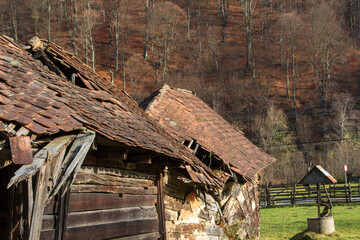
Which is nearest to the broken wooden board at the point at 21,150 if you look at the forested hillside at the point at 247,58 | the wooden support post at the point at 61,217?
the wooden support post at the point at 61,217

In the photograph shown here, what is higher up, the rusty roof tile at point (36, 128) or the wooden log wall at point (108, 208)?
the rusty roof tile at point (36, 128)

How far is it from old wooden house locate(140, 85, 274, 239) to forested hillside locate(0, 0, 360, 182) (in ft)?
74.1

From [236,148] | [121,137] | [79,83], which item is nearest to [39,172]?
[121,137]

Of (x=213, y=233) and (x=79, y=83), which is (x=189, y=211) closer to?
(x=213, y=233)

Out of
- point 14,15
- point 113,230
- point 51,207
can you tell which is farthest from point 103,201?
point 14,15

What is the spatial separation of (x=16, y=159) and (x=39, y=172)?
0.44 m

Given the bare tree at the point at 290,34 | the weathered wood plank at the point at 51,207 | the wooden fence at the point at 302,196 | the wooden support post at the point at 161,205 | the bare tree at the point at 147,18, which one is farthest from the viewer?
the bare tree at the point at 147,18

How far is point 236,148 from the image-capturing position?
13602 millimetres

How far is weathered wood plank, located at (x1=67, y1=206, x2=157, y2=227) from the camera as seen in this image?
5.48 meters

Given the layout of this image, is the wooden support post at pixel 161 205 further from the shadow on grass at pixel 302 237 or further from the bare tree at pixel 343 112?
the bare tree at pixel 343 112

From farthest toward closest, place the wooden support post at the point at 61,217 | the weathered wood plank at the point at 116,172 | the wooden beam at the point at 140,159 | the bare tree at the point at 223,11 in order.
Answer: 1. the bare tree at the point at 223,11
2. the wooden beam at the point at 140,159
3. the weathered wood plank at the point at 116,172
4. the wooden support post at the point at 61,217

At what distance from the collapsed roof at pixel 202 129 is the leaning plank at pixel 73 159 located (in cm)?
578

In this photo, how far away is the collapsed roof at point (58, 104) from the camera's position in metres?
4.63

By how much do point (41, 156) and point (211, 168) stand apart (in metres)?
7.13
